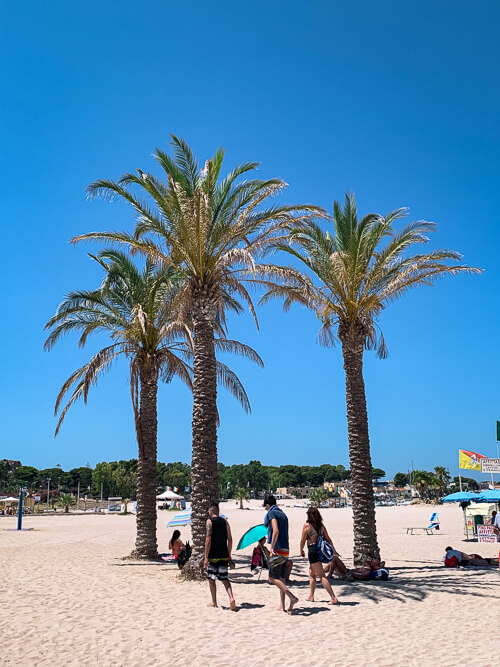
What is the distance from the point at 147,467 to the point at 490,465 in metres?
14.9

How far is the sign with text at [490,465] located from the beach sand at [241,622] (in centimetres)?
1086

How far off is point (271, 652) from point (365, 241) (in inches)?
422

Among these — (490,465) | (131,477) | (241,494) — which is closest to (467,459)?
(490,465)

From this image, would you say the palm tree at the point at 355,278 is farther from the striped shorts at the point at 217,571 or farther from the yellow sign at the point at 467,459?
the yellow sign at the point at 467,459

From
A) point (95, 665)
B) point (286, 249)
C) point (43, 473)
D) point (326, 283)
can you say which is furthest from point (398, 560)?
point (43, 473)

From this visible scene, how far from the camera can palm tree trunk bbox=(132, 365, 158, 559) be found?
15.2 metres

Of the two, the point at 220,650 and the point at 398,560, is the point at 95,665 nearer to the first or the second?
the point at 220,650

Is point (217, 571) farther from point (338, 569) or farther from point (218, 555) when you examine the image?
point (338, 569)

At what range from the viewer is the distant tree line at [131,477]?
90688mm

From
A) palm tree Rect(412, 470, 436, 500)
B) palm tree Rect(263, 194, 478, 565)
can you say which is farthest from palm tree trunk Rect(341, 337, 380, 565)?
palm tree Rect(412, 470, 436, 500)

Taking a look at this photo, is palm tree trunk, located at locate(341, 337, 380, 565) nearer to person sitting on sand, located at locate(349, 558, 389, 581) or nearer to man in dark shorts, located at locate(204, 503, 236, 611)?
person sitting on sand, located at locate(349, 558, 389, 581)

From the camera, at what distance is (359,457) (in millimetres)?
13891

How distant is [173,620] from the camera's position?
793 cm

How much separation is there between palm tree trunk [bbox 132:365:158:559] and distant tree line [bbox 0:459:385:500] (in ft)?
246
